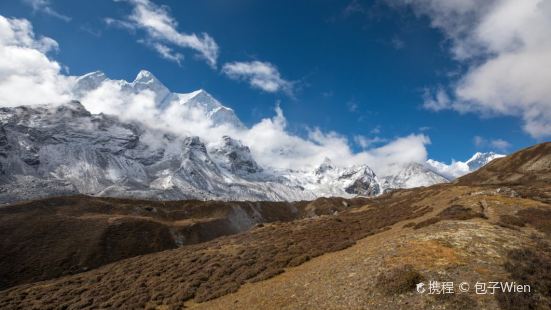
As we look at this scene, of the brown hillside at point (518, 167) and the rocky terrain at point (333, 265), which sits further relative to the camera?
the brown hillside at point (518, 167)

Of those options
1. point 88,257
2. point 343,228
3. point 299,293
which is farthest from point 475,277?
point 88,257

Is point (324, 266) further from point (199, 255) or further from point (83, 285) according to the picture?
point (83, 285)

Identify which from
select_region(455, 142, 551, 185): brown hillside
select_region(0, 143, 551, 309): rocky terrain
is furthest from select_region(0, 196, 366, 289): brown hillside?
select_region(455, 142, 551, 185): brown hillside

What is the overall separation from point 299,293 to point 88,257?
2232 inches

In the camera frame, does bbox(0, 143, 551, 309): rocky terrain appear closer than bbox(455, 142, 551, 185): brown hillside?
Yes

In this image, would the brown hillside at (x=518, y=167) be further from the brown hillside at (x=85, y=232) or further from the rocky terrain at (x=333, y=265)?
the brown hillside at (x=85, y=232)

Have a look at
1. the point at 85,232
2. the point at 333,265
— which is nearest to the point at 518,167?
the point at 333,265

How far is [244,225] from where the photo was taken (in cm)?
12644

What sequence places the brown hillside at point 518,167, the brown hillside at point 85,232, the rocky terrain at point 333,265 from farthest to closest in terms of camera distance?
1. the brown hillside at point 518,167
2. the brown hillside at point 85,232
3. the rocky terrain at point 333,265

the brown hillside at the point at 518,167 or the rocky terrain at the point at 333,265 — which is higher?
the brown hillside at the point at 518,167

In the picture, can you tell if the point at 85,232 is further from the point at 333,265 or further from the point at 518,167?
the point at 518,167

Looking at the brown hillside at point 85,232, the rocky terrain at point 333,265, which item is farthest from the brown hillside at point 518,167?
the brown hillside at point 85,232

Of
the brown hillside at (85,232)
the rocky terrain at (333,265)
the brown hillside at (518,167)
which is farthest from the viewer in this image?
the brown hillside at (518,167)

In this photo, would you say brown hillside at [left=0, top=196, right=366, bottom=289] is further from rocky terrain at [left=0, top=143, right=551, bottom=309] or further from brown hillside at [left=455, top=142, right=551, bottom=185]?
brown hillside at [left=455, top=142, right=551, bottom=185]
